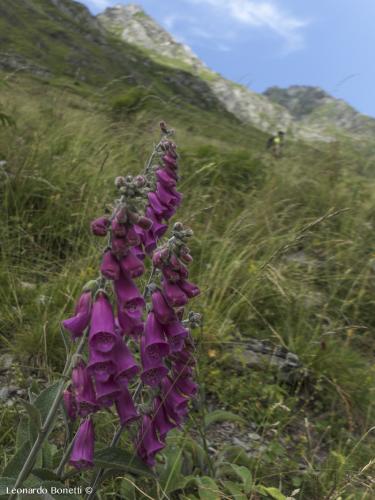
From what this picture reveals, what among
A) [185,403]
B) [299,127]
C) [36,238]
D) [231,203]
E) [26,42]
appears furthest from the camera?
[26,42]

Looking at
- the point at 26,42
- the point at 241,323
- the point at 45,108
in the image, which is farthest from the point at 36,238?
the point at 26,42

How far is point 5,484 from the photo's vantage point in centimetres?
144

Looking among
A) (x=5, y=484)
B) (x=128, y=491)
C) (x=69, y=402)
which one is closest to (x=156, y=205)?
(x=69, y=402)

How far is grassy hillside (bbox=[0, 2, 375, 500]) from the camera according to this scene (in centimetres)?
237

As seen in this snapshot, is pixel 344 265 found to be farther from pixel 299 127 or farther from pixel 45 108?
pixel 45 108

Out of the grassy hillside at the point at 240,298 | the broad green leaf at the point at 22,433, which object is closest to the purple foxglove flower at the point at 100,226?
the broad green leaf at the point at 22,433

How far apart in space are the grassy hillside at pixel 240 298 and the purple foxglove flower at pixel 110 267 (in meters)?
0.94

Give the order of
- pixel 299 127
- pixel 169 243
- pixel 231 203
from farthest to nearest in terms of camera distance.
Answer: pixel 299 127 < pixel 231 203 < pixel 169 243

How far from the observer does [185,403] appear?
1649 mm

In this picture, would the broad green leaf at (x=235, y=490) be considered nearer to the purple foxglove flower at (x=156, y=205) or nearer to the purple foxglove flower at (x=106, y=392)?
the purple foxglove flower at (x=106, y=392)

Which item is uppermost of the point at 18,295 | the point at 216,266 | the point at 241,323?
the point at 216,266

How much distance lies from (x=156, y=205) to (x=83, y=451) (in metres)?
0.92

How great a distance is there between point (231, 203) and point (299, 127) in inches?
124

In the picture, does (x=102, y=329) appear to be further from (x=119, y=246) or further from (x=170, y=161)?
(x=170, y=161)
